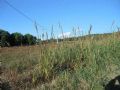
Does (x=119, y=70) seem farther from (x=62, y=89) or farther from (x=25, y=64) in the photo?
(x=25, y=64)

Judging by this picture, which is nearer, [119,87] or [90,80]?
[119,87]

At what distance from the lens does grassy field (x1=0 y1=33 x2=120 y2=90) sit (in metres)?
5.47

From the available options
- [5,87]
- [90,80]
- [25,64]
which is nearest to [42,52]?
[25,64]

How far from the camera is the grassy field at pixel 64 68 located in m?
5.47

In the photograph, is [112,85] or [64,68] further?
[64,68]

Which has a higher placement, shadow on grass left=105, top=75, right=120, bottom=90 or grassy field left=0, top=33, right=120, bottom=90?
grassy field left=0, top=33, right=120, bottom=90

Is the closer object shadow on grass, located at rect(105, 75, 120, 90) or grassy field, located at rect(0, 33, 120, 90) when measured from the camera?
shadow on grass, located at rect(105, 75, 120, 90)

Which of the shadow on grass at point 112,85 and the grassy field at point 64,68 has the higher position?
the grassy field at point 64,68

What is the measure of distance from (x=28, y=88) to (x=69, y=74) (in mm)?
927

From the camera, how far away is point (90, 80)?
18.2ft

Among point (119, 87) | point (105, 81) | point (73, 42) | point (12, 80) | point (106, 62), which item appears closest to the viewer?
point (119, 87)

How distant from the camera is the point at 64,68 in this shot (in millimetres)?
6918

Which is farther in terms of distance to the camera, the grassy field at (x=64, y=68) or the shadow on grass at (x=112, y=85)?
the grassy field at (x=64, y=68)

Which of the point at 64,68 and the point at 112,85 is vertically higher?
the point at 64,68
